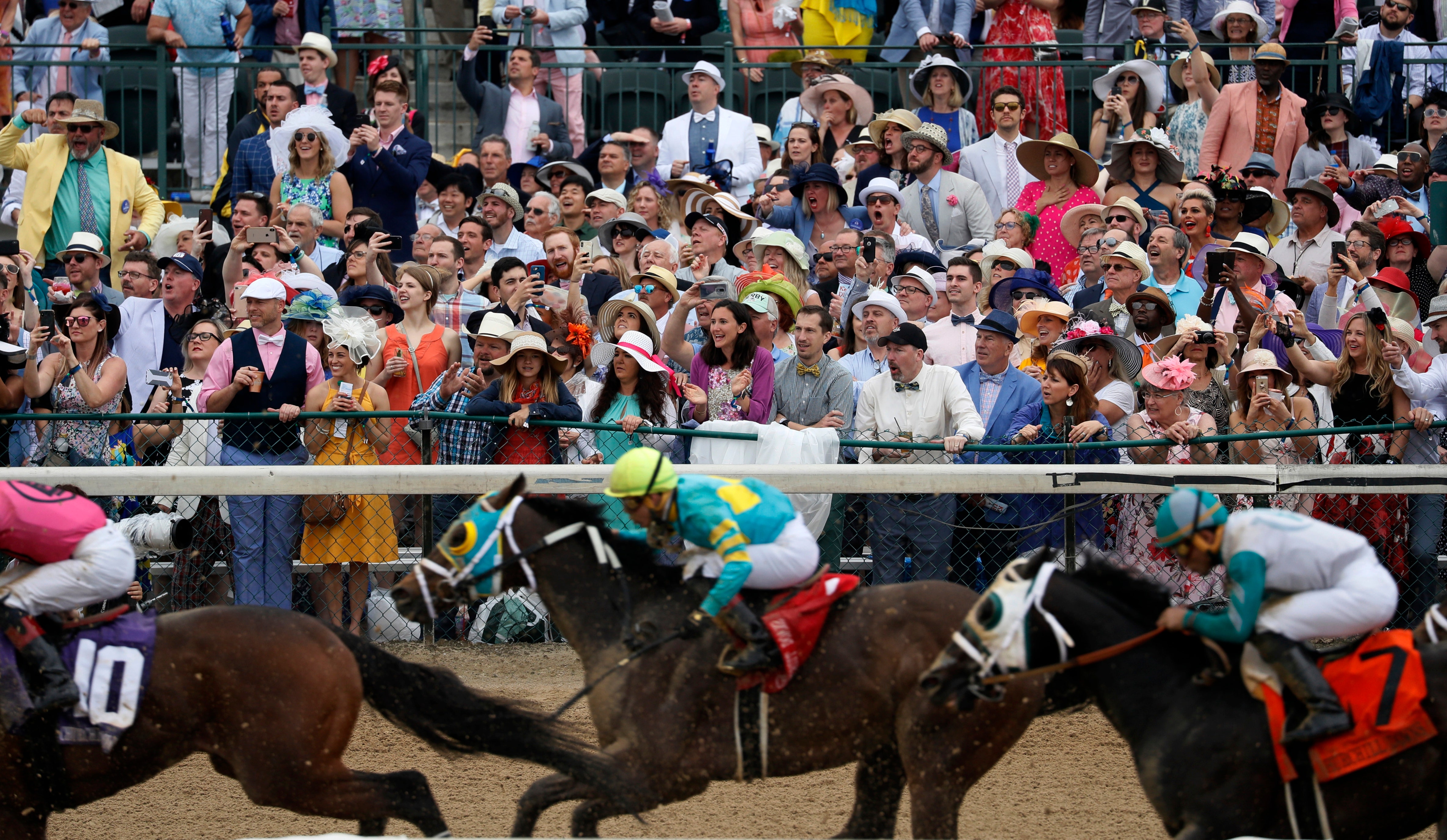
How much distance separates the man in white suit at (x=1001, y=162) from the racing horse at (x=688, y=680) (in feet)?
19.4

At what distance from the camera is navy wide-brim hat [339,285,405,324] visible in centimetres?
891

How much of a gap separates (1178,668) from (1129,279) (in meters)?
4.35

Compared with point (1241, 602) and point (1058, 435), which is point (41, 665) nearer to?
point (1241, 602)

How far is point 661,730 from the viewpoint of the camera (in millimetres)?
5500

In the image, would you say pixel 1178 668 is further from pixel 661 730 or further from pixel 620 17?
pixel 620 17

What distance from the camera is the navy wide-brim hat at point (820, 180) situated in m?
10.3

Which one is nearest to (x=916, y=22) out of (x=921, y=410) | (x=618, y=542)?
(x=921, y=410)

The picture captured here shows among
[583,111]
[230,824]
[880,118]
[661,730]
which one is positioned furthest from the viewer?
[583,111]

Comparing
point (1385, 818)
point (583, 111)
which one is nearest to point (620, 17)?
Result: point (583, 111)

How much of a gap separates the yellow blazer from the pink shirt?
10.9 feet

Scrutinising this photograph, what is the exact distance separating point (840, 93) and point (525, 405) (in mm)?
5064

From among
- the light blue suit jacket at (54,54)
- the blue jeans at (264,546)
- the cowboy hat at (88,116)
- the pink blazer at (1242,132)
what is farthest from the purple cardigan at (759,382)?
the light blue suit jacket at (54,54)

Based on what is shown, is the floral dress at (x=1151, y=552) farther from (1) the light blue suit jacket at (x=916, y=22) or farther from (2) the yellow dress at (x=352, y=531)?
(1) the light blue suit jacket at (x=916, y=22)

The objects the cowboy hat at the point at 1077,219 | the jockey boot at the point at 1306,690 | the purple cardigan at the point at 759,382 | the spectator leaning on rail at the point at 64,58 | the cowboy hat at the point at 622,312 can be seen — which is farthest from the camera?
the spectator leaning on rail at the point at 64,58
